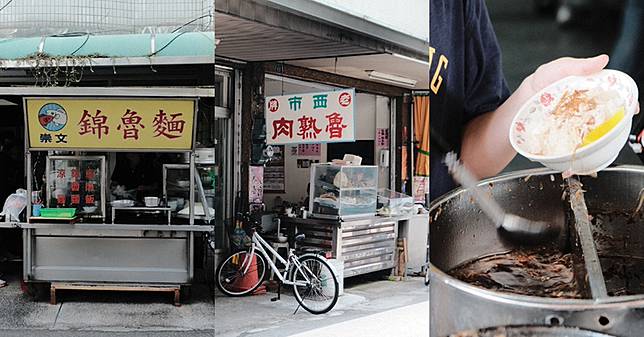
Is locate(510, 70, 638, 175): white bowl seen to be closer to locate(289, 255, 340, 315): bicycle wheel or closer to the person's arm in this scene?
the person's arm

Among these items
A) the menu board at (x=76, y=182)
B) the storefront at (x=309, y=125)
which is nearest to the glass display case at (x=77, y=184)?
the menu board at (x=76, y=182)

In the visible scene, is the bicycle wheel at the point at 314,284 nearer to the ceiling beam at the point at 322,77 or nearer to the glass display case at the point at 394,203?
the glass display case at the point at 394,203

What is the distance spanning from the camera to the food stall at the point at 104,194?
6.58 feet

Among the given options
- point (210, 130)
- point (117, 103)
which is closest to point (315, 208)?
point (210, 130)

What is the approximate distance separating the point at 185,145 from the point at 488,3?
1.07 meters

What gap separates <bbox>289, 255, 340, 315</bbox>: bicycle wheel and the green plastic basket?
101 centimetres

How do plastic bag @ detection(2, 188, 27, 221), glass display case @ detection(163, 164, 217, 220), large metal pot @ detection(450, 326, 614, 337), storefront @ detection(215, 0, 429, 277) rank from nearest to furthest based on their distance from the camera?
large metal pot @ detection(450, 326, 614, 337)
storefront @ detection(215, 0, 429, 277)
glass display case @ detection(163, 164, 217, 220)
plastic bag @ detection(2, 188, 27, 221)

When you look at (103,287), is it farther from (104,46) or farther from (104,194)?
(104,46)

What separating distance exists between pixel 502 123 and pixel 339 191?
0.41 metres

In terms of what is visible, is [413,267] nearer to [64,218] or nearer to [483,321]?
[483,321]

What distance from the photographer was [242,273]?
1430 millimetres

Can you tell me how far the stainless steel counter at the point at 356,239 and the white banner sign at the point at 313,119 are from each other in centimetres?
20

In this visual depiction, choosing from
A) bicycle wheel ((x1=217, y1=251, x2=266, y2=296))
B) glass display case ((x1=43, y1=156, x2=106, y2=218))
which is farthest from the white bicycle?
glass display case ((x1=43, y1=156, x2=106, y2=218))

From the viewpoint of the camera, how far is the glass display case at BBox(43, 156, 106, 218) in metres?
2.02
